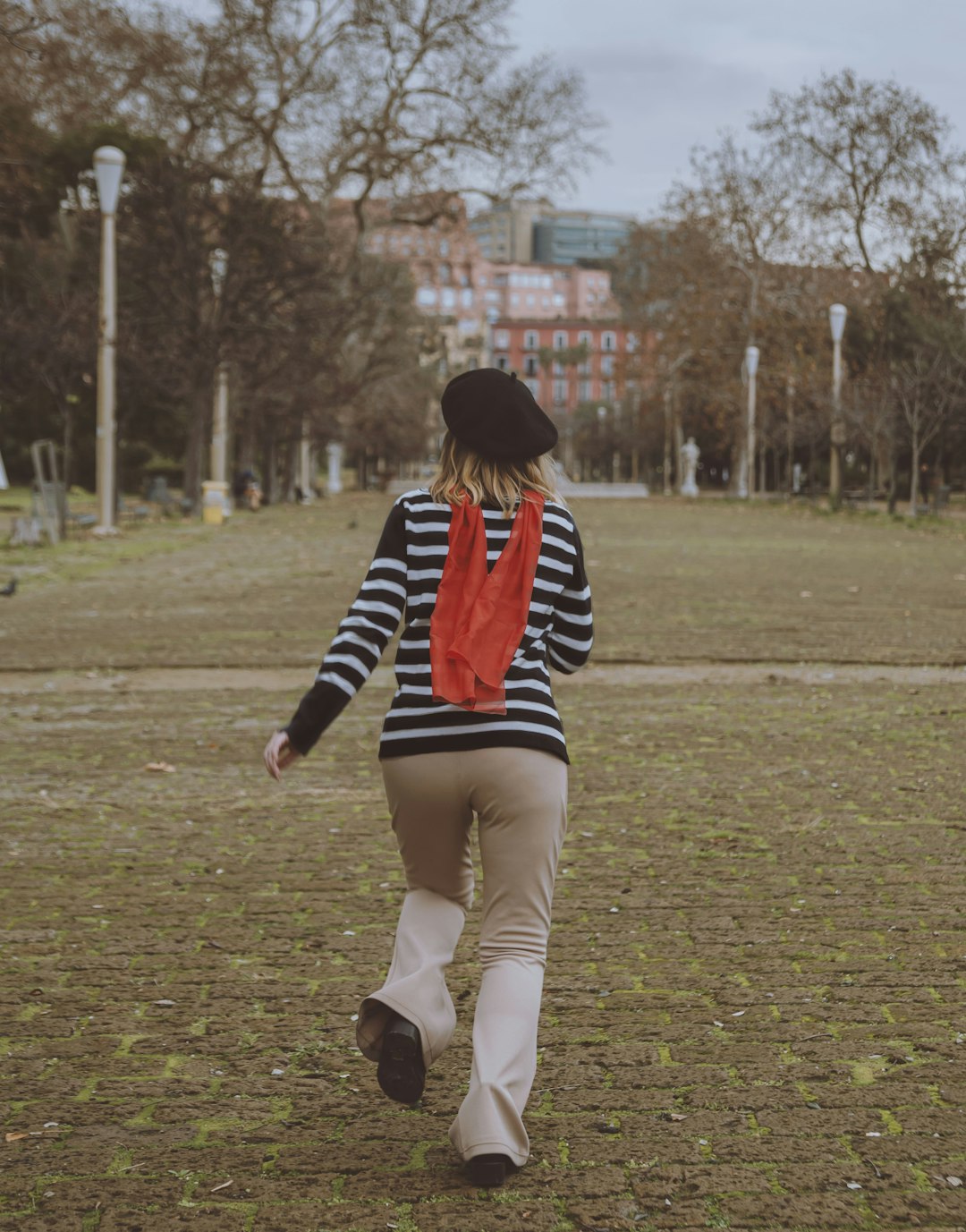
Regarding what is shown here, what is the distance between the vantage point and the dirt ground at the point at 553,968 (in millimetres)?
3490

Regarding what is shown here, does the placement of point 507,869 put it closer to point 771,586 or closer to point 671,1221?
point 671,1221

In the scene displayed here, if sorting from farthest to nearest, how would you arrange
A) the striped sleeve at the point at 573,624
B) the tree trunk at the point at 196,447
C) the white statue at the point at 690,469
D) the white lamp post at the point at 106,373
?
the white statue at the point at 690,469 → the tree trunk at the point at 196,447 → the white lamp post at the point at 106,373 → the striped sleeve at the point at 573,624

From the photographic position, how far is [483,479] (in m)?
3.67

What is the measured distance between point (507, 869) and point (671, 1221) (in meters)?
0.76

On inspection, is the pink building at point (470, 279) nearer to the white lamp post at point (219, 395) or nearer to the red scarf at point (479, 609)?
the white lamp post at point (219, 395)

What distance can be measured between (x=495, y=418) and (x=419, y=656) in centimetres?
52

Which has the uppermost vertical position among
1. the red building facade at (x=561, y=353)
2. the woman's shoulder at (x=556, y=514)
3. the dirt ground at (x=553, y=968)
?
the red building facade at (x=561, y=353)

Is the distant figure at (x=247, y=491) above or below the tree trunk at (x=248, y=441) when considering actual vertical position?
below

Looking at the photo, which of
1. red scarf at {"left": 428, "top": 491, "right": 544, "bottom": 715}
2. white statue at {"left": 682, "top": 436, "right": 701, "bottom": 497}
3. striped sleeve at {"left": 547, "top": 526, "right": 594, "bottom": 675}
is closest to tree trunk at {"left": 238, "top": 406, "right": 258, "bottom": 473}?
white statue at {"left": 682, "top": 436, "right": 701, "bottom": 497}

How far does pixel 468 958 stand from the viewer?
17.3 feet

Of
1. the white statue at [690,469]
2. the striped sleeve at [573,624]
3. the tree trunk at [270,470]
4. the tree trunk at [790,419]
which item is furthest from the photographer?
the white statue at [690,469]

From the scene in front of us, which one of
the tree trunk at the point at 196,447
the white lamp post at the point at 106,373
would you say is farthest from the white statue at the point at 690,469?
the white lamp post at the point at 106,373

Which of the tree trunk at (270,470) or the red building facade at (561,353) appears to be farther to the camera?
the red building facade at (561,353)

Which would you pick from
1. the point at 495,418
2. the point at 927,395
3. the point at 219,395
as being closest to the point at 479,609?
the point at 495,418
